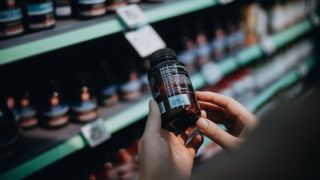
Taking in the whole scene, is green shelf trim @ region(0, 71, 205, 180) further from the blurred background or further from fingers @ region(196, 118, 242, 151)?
fingers @ region(196, 118, 242, 151)

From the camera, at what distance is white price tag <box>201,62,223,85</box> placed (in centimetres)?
217

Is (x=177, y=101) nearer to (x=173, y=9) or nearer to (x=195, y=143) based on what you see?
(x=195, y=143)

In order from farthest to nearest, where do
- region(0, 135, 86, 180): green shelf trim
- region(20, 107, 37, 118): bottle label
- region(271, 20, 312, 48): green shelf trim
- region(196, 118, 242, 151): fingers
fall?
region(271, 20, 312, 48): green shelf trim → region(20, 107, 37, 118): bottle label → region(0, 135, 86, 180): green shelf trim → region(196, 118, 242, 151): fingers

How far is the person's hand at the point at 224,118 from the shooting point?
94cm

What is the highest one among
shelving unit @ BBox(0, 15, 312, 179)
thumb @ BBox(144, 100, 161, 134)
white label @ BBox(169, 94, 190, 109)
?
white label @ BBox(169, 94, 190, 109)

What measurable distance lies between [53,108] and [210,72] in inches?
37.5

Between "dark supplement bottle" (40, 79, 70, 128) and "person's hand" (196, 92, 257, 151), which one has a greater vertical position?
"person's hand" (196, 92, 257, 151)

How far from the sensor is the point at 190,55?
7.22 ft

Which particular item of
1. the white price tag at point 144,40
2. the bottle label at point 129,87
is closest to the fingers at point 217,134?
the white price tag at point 144,40

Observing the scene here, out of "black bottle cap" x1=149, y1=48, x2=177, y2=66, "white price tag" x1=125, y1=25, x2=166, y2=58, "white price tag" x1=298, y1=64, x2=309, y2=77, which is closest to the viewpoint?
"black bottle cap" x1=149, y1=48, x2=177, y2=66

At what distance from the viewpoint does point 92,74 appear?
5.88 ft

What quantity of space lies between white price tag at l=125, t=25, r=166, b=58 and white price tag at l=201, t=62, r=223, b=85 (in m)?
0.72

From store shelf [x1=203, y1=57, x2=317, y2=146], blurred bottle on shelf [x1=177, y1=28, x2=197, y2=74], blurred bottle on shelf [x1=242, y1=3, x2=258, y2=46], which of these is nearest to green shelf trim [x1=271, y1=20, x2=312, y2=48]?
blurred bottle on shelf [x1=242, y1=3, x2=258, y2=46]

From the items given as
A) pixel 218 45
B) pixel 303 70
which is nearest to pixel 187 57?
pixel 218 45
